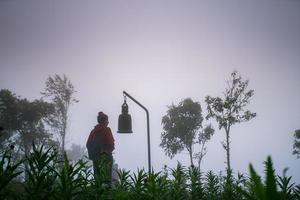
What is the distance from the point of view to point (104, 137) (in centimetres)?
851

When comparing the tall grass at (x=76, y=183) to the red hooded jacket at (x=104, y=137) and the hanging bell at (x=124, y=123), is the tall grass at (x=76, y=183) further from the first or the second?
the hanging bell at (x=124, y=123)

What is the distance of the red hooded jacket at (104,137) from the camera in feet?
27.6

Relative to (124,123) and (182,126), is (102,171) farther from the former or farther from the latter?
(182,126)

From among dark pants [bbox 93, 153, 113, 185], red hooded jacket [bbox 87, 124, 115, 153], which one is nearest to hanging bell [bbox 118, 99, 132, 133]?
red hooded jacket [bbox 87, 124, 115, 153]

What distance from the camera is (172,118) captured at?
51656mm

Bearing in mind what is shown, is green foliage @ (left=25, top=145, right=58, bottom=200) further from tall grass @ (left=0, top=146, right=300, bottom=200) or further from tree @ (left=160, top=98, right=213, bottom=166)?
tree @ (left=160, top=98, right=213, bottom=166)

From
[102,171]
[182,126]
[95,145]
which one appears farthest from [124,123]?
[182,126]

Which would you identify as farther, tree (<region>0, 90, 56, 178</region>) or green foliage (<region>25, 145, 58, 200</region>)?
tree (<region>0, 90, 56, 178</region>)

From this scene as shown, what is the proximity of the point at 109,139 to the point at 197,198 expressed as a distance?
452cm

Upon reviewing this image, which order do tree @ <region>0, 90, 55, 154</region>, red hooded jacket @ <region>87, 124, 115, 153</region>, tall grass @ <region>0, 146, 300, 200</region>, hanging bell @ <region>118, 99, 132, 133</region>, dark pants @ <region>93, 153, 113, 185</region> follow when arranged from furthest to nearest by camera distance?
tree @ <region>0, 90, 55, 154</region>
hanging bell @ <region>118, 99, 132, 133</region>
red hooded jacket @ <region>87, 124, 115, 153</region>
dark pants @ <region>93, 153, 113, 185</region>
tall grass @ <region>0, 146, 300, 200</region>

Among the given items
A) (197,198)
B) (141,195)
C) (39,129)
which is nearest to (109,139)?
(197,198)

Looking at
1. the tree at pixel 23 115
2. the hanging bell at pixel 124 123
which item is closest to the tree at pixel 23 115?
the tree at pixel 23 115

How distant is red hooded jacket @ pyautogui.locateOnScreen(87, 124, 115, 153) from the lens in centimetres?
842

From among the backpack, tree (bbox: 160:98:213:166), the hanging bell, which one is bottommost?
the backpack
